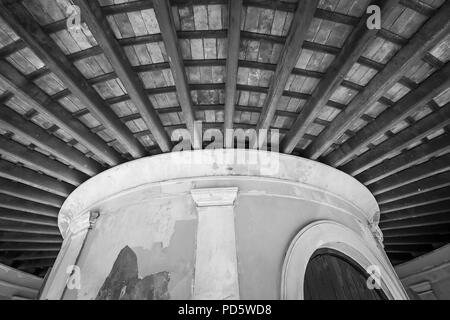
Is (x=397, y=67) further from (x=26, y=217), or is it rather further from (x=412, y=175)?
(x=26, y=217)

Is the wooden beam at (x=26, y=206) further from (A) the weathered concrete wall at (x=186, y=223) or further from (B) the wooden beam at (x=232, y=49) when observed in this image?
(B) the wooden beam at (x=232, y=49)

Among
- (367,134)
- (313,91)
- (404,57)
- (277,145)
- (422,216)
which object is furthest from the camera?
(422,216)

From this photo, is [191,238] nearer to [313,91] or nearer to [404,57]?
[313,91]

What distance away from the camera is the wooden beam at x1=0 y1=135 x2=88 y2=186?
3209 millimetres

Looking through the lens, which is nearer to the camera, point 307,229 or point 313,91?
point 313,91

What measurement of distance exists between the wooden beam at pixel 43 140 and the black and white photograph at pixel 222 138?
20mm

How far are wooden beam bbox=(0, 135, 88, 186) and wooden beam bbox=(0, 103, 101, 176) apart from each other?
0.30 m

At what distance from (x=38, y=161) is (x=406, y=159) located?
5.32 meters

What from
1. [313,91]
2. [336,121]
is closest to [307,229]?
[336,121]

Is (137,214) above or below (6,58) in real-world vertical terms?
below

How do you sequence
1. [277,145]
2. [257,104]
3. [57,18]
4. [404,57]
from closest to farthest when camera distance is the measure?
[57,18], [404,57], [257,104], [277,145]

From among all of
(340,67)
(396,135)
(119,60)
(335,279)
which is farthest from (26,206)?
(396,135)

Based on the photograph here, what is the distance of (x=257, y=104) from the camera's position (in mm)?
3039
